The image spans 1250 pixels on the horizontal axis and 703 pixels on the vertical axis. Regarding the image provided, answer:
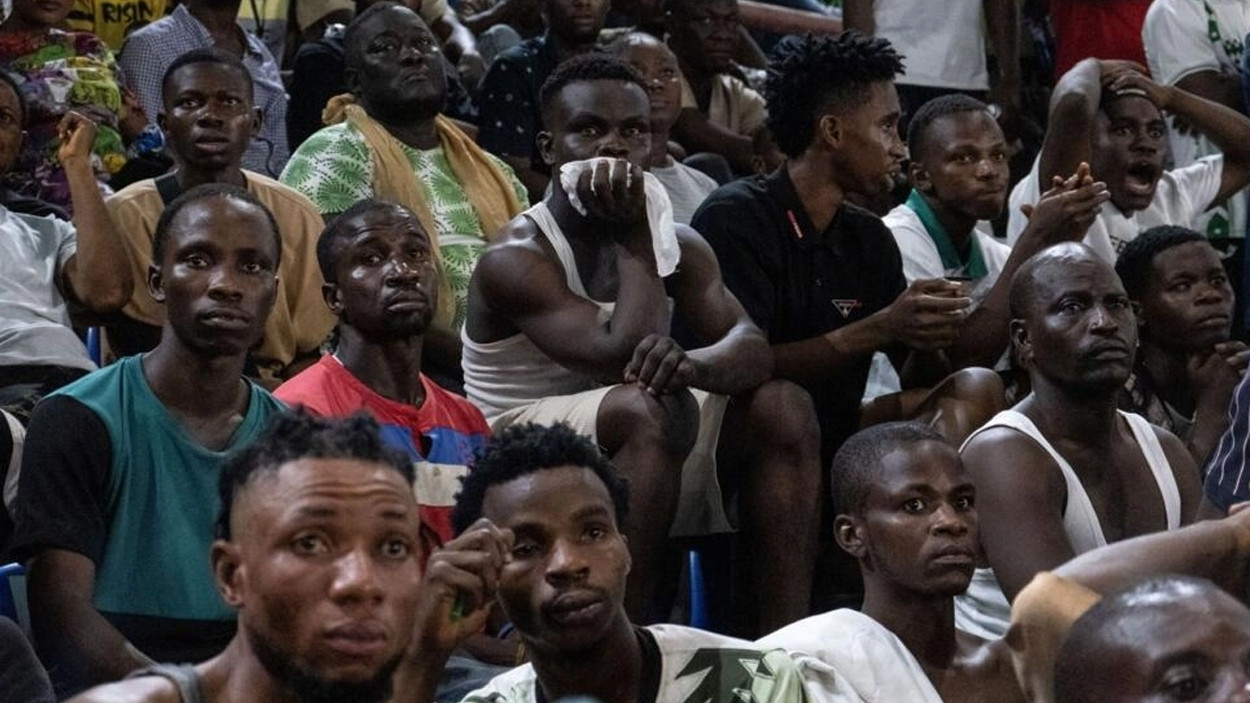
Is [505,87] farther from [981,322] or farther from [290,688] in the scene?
[290,688]

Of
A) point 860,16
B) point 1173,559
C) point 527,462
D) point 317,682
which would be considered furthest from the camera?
point 860,16

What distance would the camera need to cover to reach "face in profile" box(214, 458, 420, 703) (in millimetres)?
3168

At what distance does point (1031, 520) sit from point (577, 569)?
1.40 meters

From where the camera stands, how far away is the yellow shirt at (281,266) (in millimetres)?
5809

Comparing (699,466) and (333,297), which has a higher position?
(333,297)

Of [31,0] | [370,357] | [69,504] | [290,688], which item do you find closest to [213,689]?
[290,688]

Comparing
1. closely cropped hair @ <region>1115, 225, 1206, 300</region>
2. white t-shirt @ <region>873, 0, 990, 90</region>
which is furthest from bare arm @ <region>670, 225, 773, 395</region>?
white t-shirt @ <region>873, 0, 990, 90</region>

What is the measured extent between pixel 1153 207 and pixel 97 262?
3542 mm

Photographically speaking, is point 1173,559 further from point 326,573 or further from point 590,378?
point 590,378

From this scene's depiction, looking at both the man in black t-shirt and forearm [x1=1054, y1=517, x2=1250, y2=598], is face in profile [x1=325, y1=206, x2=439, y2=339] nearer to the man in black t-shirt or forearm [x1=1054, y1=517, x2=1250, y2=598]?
the man in black t-shirt

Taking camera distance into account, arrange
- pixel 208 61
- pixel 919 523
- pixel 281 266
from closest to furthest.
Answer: pixel 919 523, pixel 281 266, pixel 208 61

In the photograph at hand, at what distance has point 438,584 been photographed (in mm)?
3527

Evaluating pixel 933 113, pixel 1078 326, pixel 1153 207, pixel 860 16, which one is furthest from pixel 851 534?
pixel 860 16

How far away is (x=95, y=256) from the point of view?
5617mm
